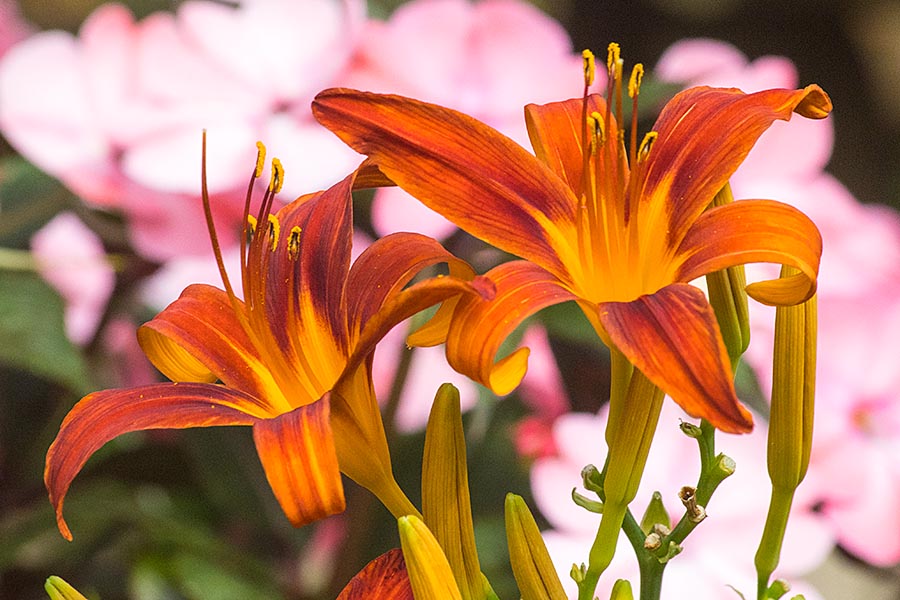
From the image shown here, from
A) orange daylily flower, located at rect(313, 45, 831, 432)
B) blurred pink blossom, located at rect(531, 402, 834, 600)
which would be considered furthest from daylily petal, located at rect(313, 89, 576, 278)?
blurred pink blossom, located at rect(531, 402, 834, 600)

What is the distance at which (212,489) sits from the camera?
20.0 inches

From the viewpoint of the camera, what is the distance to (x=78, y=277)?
1.86 feet

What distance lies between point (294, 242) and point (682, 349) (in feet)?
0.32

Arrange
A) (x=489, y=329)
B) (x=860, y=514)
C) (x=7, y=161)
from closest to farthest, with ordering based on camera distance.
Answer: (x=489, y=329) → (x=860, y=514) → (x=7, y=161)

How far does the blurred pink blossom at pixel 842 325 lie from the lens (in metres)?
0.46

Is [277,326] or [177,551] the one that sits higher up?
[277,326]

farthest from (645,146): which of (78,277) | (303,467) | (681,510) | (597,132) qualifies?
(78,277)

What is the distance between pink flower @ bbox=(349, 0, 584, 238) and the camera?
50 cm

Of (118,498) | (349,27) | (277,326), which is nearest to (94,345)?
(118,498)

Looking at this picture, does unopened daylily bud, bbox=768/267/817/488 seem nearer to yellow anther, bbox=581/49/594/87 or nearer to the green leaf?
yellow anther, bbox=581/49/594/87

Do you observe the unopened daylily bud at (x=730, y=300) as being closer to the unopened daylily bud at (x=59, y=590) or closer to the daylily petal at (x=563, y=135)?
the daylily petal at (x=563, y=135)

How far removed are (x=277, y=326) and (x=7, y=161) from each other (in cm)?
42

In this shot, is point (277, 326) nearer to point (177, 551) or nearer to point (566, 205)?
point (566, 205)

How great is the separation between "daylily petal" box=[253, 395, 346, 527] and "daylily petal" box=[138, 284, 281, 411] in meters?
0.05
